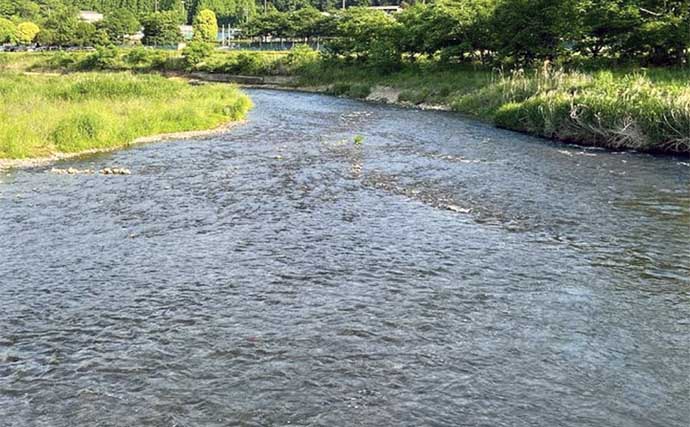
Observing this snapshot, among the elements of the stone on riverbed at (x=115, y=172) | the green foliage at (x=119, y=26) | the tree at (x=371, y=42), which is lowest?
the stone on riverbed at (x=115, y=172)

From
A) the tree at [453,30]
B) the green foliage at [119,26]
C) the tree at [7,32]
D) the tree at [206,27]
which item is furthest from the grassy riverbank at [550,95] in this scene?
the tree at [7,32]

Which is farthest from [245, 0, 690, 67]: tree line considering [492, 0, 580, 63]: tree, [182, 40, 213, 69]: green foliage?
[182, 40, 213, 69]: green foliage

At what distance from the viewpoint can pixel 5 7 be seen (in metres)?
142

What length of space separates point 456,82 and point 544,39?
6.99 meters

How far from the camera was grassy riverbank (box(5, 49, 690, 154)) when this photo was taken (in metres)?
25.8

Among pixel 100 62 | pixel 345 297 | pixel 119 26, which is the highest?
pixel 119 26

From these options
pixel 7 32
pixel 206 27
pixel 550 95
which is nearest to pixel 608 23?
pixel 550 95

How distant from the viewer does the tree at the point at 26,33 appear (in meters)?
116

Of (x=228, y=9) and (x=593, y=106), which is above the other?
(x=228, y=9)

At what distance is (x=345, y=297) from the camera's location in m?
11.3

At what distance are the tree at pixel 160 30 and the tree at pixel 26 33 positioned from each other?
19.1 m

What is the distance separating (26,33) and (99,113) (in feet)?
339

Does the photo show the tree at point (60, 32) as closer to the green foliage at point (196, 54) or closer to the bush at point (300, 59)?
the green foliage at point (196, 54)

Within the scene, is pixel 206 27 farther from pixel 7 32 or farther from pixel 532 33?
pixel 532 33
